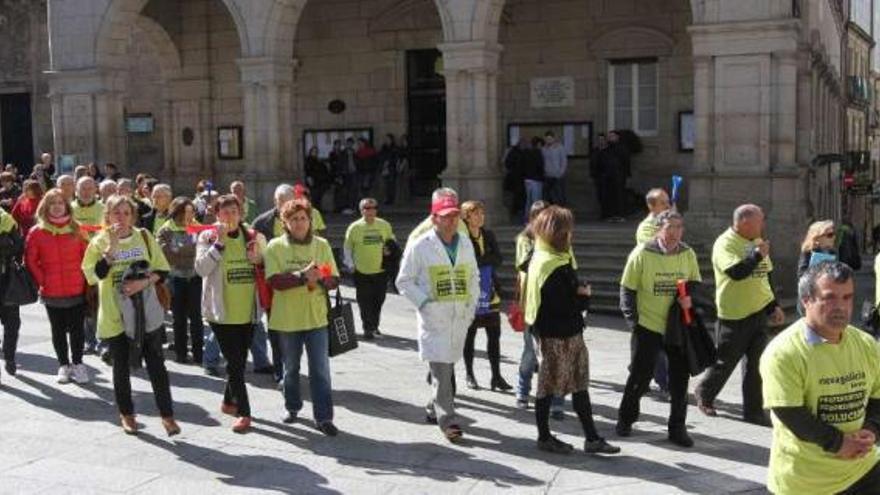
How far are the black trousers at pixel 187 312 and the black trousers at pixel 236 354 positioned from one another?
2475 mm

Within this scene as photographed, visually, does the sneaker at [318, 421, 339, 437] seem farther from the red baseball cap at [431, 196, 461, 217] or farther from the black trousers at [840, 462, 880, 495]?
the black trousers at [840, 462, 880, 495]

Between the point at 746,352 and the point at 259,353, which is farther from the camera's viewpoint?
the point at 259,353

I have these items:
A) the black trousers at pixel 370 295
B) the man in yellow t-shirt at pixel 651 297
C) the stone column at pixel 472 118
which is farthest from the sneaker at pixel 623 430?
the stone column at pixel 472 118

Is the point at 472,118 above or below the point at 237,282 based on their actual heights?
above

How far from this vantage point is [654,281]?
779 centimetres

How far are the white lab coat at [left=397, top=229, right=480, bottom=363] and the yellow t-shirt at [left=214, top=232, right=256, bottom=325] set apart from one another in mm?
1244

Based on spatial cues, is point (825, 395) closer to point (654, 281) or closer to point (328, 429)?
point (654, 281)

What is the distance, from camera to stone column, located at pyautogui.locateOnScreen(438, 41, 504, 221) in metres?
16.3

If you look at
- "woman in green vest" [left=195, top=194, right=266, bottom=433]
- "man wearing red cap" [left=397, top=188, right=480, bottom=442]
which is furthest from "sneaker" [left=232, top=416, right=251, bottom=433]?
"man wearing red cap" [left=397, top=188, right=480, bottom=442]

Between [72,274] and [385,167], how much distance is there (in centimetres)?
1145

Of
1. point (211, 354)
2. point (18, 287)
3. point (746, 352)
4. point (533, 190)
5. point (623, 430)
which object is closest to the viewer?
point (623, 430)

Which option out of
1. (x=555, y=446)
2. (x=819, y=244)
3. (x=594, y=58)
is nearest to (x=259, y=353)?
(x=555, y=446)

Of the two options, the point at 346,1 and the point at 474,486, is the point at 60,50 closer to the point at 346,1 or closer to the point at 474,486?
the point at 346,1

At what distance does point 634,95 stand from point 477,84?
397 cm
